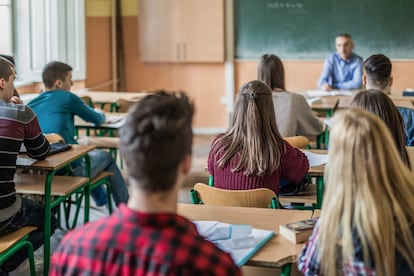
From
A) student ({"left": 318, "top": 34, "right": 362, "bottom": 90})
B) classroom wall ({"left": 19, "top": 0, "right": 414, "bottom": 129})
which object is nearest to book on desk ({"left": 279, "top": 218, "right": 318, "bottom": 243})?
student ({"left": 318, "top": 34, "right": 362, "bottom": 90})

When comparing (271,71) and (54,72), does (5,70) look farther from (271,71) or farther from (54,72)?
(271,71)

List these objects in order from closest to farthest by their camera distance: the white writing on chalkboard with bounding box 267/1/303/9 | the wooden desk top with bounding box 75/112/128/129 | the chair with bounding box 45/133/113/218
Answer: the chair with bounding box 45/133/113/218
the wooden desk top with bounding box 75/112/128/129
the white writing on chalkboard with bounding box 267/1/303/9

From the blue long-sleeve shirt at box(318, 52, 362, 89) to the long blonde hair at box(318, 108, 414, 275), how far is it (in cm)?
532

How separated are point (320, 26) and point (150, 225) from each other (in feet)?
22.6

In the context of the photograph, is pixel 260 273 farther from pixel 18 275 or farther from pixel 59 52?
pixel 59 52

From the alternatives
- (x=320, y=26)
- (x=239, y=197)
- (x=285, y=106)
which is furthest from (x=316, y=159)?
(x=320, y=26)

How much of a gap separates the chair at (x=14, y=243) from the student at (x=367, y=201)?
1.74m

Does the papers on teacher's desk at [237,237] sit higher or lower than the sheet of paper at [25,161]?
lower

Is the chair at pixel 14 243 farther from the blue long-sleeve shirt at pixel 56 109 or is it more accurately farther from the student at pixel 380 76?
the student at pixel 380 76

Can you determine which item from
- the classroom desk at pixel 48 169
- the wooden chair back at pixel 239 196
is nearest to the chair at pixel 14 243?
the classroom desk at pixel 48 169

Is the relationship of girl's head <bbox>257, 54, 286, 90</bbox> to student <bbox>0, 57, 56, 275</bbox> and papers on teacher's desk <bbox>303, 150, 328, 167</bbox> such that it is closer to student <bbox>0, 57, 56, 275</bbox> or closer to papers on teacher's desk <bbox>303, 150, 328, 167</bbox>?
papers on teacher's desk <bbox>303, 150, 328, 167</bbox>

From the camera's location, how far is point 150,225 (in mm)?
1485

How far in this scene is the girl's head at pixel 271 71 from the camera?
4.53 meters

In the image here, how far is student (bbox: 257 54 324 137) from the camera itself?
14.7 ft
